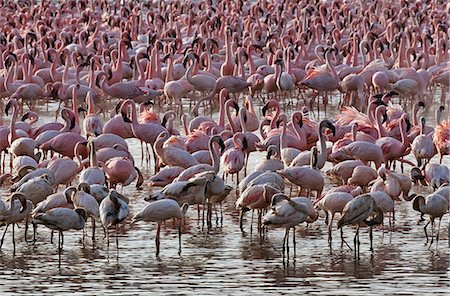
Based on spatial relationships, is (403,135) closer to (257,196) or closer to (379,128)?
(379,128)

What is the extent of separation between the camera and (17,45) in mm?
24500

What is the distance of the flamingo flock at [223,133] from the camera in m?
11.1

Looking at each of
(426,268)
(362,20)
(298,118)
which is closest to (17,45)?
(362,20)

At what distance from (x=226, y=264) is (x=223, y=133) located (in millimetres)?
4439

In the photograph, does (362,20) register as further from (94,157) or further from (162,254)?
(162,254)

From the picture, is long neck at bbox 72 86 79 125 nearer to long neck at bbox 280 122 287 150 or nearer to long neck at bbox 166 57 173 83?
long neck at bbox 166 57 173 83

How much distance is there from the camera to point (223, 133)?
47.9 feet

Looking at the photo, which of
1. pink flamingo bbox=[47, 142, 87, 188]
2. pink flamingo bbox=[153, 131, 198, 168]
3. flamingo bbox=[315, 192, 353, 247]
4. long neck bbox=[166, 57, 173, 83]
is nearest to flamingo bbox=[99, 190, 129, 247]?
flamingo bbox=[315, 192, 353, 247]

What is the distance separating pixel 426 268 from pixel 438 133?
415 cm

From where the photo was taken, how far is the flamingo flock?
11.1m

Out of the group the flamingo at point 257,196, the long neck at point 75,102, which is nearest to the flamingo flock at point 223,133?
the flamingo at point 257,196

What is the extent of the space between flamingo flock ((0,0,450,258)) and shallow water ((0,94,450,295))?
0.61ft

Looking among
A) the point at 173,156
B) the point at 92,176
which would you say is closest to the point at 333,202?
the point at 92,176

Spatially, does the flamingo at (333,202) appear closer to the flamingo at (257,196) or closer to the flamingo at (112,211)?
the flamingo at (257,196)
